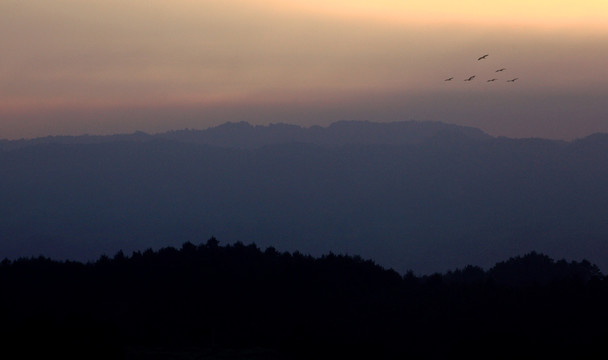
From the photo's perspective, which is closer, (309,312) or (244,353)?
(244,353)

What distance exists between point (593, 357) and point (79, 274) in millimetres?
59035

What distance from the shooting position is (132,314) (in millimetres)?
87562

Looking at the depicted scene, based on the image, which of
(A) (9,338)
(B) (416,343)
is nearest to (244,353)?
(B) (416,343)

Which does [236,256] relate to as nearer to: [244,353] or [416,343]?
[244,353]

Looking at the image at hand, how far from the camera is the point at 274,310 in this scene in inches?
3401

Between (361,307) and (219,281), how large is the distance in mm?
15622

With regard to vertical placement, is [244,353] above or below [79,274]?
below

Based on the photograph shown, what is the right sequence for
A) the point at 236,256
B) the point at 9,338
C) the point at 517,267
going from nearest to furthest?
1. the point at 9,338
2. the point at 236,256
3. the point at 517,267

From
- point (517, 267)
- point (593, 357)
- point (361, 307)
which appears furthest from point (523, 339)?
point (517, 267)

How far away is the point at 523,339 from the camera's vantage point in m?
65.1

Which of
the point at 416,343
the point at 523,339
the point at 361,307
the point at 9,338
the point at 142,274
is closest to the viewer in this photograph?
the point at 9,338

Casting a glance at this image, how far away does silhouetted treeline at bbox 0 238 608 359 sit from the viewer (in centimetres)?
6531

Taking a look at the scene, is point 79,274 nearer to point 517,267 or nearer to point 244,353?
point 244,353

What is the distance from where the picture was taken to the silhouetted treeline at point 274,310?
65312 millimetres
